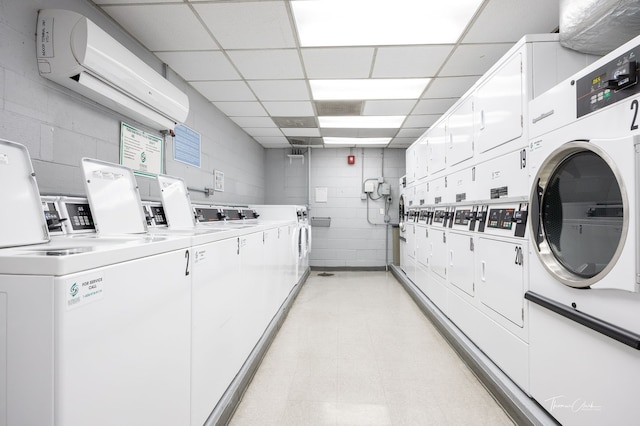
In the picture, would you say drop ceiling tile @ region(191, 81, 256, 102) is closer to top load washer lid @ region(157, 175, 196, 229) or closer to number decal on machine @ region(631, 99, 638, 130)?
top load washer lid @ region(157, 175, 196, 229)

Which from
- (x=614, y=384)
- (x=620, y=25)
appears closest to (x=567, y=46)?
(x=620, y=25)

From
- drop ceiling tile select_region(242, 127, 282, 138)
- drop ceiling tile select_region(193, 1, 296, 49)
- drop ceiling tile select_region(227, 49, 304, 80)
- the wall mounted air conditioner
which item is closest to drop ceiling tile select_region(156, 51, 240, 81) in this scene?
drop ceiling tile select_region(227, 49, 304, 80)

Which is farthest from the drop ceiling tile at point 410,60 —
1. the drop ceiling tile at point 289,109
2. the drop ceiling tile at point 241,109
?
the drop ceiling tile at point 241,109

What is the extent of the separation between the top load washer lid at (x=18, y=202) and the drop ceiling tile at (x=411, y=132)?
4.81m

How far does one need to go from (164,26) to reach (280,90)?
4.63ft

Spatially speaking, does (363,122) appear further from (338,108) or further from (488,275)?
(488,275)

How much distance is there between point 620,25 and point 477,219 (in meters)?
1.32

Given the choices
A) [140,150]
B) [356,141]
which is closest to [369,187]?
[356,141]

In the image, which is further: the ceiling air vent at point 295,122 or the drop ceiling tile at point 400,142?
the drop ceiling tile at point 400,142

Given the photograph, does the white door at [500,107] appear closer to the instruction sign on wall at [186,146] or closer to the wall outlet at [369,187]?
the instruction sign on wall at [186,146]

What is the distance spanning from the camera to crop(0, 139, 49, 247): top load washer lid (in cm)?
115

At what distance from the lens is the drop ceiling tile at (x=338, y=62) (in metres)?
2.64

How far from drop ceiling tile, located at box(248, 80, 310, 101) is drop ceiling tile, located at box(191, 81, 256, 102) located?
4.7 inches

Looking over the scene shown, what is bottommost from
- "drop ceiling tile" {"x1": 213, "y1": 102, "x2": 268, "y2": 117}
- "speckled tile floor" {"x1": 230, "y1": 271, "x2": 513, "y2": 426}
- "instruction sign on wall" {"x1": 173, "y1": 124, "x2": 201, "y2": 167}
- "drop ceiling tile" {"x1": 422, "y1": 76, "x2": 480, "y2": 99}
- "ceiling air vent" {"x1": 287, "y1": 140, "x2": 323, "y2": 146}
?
"speckled tile floor" {"x1": 230, "y1": 271, "x2": 513, "y2": 426}
